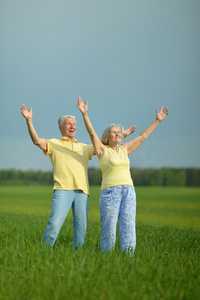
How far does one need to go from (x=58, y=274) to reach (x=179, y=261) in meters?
1.79

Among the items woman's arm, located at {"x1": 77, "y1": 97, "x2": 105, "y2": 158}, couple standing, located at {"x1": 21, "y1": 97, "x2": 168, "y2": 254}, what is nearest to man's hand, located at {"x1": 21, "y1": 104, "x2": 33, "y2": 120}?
couple standing, located at {"x1": 21, "y1": 97, "x2": 168, "y2": 254}

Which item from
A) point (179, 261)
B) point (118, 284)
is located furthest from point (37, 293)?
point (179, 261)

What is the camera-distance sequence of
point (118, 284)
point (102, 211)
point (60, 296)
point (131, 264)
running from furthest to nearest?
point (102, 211) < point (131, 264) < point (118, 284) < point (60, 296)

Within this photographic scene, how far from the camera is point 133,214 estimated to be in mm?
4332

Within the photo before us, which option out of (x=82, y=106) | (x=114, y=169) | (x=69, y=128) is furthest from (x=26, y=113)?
(x=114, y=169)

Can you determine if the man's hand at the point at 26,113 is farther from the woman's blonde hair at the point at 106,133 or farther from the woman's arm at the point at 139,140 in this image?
the woman's arm at the point at 139,140

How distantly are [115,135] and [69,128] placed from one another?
28.7 inches

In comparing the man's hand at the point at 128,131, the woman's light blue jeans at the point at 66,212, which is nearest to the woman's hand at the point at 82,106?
the man's hand at the point at 128,131

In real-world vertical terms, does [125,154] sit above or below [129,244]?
above

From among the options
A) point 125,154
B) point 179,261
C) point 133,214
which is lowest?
point 179,261

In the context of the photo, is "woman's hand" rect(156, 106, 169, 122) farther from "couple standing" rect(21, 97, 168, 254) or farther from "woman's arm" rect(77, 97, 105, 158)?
"woman's arm" rect(77, 97, 105, 158)

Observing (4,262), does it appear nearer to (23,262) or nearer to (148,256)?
(23,262)

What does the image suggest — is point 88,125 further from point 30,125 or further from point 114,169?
point 30,125

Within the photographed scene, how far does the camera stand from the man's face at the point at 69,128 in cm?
482
